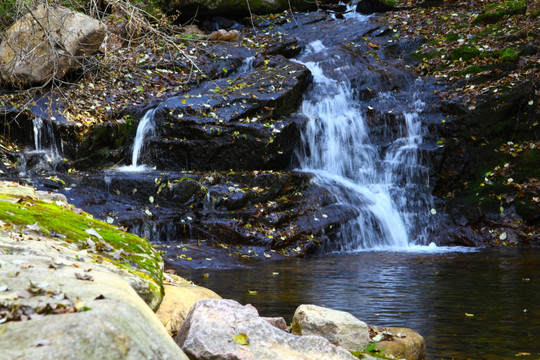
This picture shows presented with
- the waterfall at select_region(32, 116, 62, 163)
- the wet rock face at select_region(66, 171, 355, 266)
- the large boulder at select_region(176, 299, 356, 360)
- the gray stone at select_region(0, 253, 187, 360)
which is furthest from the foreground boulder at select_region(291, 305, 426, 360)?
A: the waterfall at select_region(32, 116, 62, 163)

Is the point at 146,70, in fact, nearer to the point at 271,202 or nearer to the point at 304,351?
the point at 271,202

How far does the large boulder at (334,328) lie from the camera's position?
4.16 metres

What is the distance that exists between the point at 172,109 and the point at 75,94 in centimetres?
277

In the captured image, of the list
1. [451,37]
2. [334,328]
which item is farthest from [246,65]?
[334,328]

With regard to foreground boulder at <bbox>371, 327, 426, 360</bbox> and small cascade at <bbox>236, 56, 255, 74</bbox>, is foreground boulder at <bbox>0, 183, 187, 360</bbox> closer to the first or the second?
foreground boulder at <bbox>371, 327, 426, 360</bbox>

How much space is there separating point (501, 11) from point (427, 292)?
13.0m

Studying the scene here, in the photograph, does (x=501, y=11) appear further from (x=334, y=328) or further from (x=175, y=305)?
(x=175, y=305)

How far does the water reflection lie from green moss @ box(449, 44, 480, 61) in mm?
6721

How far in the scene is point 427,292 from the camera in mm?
6938

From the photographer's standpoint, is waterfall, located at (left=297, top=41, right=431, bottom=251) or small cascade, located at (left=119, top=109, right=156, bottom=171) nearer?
waterfall, located at (left=297, top=41, right=431, bottom=251)

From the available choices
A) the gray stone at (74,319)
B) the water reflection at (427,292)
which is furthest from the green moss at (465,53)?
the gray stone at (74,319)

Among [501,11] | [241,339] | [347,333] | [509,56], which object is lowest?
[347,333]

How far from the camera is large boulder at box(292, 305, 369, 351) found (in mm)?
4156

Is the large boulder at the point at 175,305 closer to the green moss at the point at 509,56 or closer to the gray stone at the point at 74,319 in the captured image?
the gray stone at the point at 74,319
